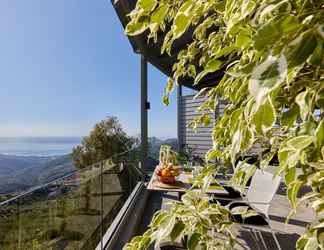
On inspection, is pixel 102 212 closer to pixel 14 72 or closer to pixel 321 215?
pixel 321 215

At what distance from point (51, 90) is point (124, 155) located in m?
8.52

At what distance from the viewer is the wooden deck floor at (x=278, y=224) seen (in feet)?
9.89

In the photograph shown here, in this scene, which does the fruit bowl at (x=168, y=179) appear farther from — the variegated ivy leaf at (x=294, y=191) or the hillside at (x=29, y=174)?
the variegated ivy leaf at (x=294, y=191)

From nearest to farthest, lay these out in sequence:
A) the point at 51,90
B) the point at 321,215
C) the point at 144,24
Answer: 1. the point at 321,215
2. the point at 144,24
3. the point at 51,90

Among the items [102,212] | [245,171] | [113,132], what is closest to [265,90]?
[245,171]

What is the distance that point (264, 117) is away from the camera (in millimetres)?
432

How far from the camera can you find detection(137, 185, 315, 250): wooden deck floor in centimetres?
302

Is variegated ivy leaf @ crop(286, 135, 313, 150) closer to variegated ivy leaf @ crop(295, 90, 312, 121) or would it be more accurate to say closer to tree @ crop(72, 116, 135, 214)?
variegated ivy leaf @ crop(295, 90, 312, 121)

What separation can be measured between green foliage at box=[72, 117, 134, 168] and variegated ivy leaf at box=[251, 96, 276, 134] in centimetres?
616

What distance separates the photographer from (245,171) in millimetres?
804

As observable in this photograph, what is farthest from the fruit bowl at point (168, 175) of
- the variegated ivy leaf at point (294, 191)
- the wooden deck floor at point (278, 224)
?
the variegated ivy leaf at point (294, 191)

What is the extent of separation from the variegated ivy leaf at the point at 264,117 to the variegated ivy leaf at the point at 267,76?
0.02 m

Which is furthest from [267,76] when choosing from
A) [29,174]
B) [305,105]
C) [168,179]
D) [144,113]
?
[144,113]

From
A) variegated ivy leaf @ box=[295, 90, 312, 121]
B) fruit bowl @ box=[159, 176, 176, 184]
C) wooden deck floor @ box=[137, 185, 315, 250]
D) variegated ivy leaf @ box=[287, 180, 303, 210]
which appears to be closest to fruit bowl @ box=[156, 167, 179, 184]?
fruit bowl @ box=[159, 176, 176, 184]
